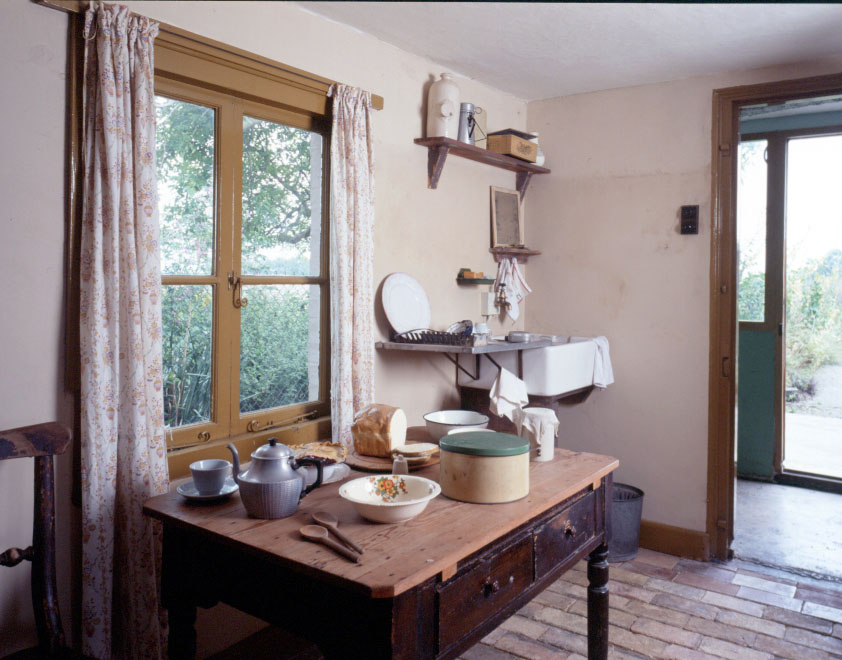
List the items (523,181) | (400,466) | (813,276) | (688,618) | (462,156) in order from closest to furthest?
(400,466), (688,618), (462,156), (523,181), (813,276)

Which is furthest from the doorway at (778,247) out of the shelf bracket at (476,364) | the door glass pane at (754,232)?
the shelf bracket at (476,364)

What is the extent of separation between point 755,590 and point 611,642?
0.98 m

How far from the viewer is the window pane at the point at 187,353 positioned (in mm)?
2352

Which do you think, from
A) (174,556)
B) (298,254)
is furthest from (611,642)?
(298,254)

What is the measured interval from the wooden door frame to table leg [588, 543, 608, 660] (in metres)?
1.72

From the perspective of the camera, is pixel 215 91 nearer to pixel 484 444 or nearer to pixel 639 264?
pixel 484 444

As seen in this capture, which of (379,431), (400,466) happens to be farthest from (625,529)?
(400,466)

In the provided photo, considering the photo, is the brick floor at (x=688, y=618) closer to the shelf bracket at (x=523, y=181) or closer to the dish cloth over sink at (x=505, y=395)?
the dish cloth over sink at (x=505, y=395)

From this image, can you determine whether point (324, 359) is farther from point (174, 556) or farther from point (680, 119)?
point (680, 119)

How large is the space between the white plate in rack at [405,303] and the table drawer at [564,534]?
138cm

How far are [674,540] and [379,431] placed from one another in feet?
7.61

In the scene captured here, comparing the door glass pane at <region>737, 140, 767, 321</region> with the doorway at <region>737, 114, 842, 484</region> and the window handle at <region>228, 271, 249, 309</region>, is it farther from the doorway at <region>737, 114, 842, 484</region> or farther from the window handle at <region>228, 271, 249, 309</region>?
the window handle at <region>228, 271, 249, 309</region>

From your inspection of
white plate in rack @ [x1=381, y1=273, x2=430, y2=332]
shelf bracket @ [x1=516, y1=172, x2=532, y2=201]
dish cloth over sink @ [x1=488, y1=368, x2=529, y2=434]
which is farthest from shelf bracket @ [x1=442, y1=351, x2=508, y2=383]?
shelf bracket @ [x1=516, y1=172, x2=532, y2=201]

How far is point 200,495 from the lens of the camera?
1689mm
